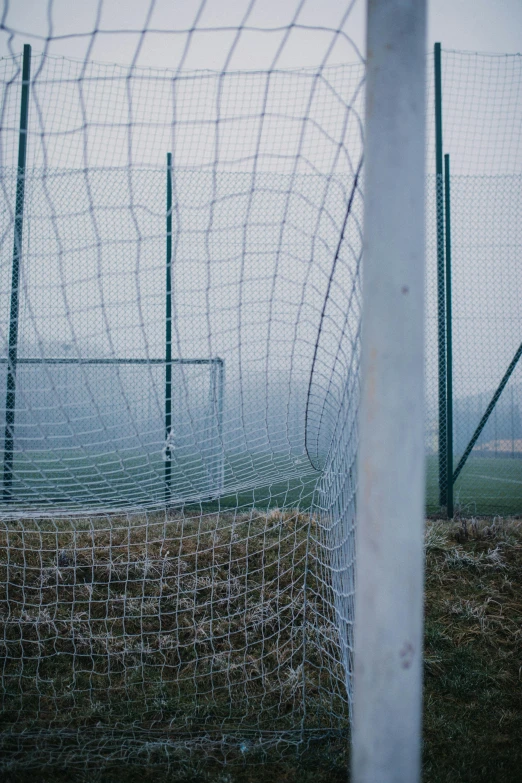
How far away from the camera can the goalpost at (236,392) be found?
3.33 feet

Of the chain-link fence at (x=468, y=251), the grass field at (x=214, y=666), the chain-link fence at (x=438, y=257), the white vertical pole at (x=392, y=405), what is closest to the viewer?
the white vertical pole at (x=392, y=405)

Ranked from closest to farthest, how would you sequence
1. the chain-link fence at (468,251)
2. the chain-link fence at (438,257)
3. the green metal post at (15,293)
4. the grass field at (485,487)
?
the green metal post at (15,293) < the chain-link fence at (438,257) < the chain-link fence at (468,251) < the grass field at (485,487)

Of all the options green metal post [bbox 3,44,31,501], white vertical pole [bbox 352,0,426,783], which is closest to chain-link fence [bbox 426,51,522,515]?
green metal post [bbox 3,44,31,501]

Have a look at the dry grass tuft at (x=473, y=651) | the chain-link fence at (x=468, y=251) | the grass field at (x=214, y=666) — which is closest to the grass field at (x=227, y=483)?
the grass field at (x=214, y=666)

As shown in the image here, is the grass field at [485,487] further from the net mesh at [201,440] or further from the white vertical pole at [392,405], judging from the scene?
the white vertical pole at [392,405]

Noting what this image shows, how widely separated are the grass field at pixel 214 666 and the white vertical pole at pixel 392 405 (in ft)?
4.07

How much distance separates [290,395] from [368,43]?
1639 mm

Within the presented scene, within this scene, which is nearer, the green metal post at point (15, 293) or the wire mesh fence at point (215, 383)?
the wire mesh fence at point (215, 383)

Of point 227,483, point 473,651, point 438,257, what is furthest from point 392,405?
point 438,257

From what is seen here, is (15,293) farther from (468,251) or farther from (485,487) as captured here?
(485,487)

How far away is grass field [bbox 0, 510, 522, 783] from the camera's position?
2.04 meters

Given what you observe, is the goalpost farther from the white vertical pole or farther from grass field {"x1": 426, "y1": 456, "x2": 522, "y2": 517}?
grass field {"x1": 426, "y1": 456, "x2": 522, "y2": 517}

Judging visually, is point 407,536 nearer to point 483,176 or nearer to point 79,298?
point 79,298

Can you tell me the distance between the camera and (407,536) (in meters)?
1.00
